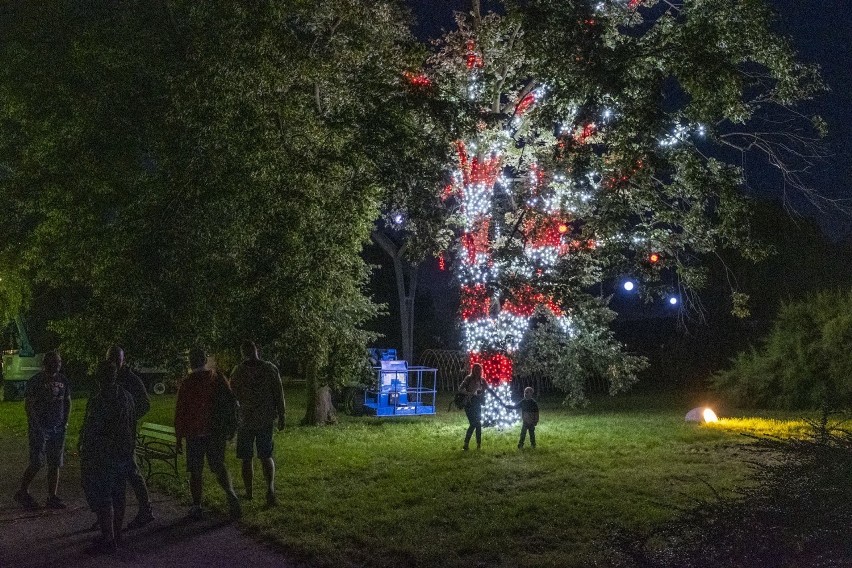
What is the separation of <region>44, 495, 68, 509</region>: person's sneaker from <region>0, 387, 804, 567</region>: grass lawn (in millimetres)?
1498

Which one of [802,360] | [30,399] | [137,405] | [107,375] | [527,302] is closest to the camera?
[107,375]

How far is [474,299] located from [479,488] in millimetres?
6640

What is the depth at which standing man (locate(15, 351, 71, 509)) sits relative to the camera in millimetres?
9305

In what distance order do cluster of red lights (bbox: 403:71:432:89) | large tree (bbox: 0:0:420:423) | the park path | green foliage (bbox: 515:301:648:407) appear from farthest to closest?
green foliage (bbox: 515:301:648:407)
cluster of red lights (bbox: 403:71:432:89)
large tree (bbox: 0:0:420:423)
the park path

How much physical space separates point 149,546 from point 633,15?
12970 millimetres

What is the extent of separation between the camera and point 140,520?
852 cm

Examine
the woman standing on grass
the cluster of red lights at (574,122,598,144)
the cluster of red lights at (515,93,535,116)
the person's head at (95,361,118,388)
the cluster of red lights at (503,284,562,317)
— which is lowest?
the woman standing on grass

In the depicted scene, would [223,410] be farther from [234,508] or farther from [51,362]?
[51,362]

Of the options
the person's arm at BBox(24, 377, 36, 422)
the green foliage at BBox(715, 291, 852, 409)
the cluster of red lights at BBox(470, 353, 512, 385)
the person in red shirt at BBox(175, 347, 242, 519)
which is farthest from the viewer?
the green foliage at BBox(715, 291, 852, 409)

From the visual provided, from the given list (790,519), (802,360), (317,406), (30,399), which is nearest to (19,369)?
(317,406)

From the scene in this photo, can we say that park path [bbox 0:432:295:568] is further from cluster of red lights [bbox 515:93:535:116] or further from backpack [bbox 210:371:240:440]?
cluster of red lights [bbox 515:93:535:116]

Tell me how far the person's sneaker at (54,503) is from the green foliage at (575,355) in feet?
36.5

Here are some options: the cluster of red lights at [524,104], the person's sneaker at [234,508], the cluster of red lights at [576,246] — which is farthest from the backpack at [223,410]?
the cluster of red lights at [524,104]

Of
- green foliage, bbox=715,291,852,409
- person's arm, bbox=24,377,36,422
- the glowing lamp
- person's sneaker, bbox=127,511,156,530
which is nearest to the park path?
person's sneaker, bbox=127,511,156,530
